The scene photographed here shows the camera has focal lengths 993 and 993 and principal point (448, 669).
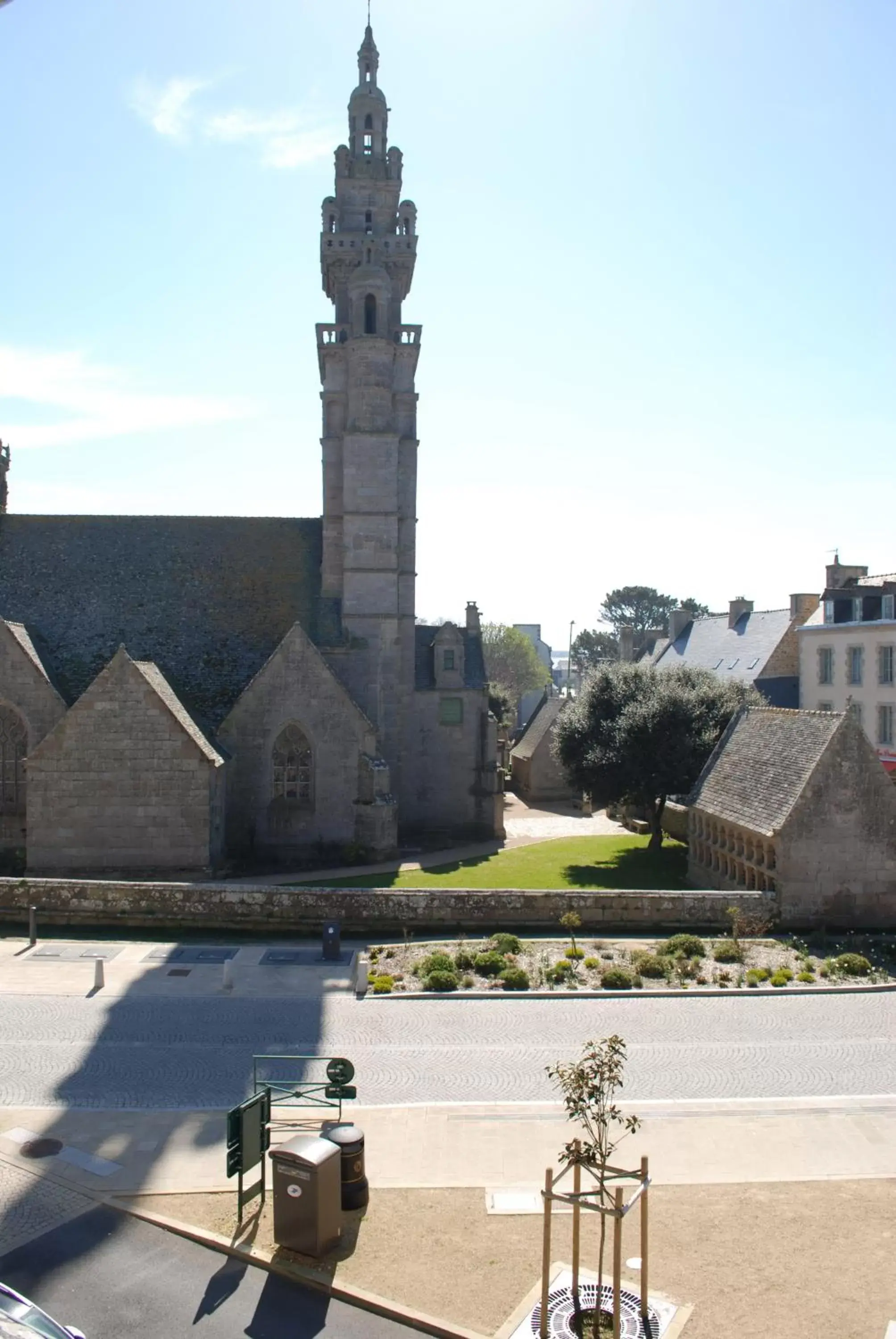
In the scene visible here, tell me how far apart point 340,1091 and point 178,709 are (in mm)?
20796

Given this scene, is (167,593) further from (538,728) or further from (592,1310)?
(592,1310)

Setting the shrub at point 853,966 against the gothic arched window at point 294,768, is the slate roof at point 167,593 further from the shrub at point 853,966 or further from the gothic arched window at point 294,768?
the shrub at point 853,966

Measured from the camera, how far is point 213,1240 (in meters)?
11.2

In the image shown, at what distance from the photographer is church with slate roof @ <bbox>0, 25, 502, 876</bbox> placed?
31438mm

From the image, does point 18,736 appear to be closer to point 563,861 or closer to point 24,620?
point 24,620

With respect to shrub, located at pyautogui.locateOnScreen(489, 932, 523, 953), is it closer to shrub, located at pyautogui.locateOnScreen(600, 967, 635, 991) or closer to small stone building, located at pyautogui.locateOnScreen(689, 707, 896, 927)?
shrub, located at pyautogui.locateOnScreen(600, 967, 635, 991)

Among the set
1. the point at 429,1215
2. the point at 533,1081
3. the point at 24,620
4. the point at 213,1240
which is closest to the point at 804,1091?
the point at 533,1081

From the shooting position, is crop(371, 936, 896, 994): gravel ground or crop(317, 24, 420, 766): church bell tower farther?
crop(317, 24, 420, 766): church bell tower

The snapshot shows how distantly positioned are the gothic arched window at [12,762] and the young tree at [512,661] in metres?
72.1

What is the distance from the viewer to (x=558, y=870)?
33.5 meters

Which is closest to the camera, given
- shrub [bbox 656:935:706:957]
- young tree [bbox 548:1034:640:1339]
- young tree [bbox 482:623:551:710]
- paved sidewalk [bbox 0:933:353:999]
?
young tree [bbox 548:1034:640:1339]

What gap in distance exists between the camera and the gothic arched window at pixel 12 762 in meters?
34.0

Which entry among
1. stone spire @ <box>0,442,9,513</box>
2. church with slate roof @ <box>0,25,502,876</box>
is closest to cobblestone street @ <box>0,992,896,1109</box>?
church with slate roof @ <box>0,25,502,876</box>

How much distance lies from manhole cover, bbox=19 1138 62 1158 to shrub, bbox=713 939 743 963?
14.6m
